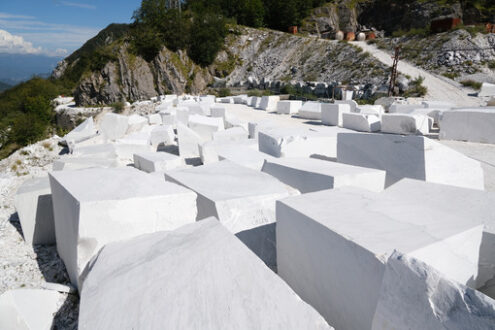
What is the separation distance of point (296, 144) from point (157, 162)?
7.12 feet

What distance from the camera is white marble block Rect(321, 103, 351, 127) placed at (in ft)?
31.4

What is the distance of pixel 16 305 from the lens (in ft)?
7.14

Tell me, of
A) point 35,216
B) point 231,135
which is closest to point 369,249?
point 35,216

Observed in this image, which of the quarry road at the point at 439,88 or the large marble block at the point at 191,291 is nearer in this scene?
the large marble block at the point at 191,291

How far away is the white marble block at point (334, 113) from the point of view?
31.4ft

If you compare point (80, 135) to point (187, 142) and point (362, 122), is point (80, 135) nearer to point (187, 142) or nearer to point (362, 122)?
point (187, 142)

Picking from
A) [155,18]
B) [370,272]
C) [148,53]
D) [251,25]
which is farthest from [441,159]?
[251,25]

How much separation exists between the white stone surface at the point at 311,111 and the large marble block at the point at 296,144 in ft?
20.3

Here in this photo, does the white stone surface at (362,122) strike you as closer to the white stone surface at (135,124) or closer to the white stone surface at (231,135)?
the white stone surface at (231,135)

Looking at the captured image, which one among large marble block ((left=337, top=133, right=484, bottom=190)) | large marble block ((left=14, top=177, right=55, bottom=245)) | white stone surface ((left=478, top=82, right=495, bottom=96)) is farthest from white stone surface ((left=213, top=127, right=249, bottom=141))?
white stone surface ((left=478, top=82, right=495, bottom=96))

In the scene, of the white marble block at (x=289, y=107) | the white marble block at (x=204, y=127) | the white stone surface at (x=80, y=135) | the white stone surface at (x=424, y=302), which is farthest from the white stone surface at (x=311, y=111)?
the white stone surface at (x=424, y=302)

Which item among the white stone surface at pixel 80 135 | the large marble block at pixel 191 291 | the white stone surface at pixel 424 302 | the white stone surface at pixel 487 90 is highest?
the white stone surface at pixel 487 90

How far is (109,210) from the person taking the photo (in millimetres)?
2207

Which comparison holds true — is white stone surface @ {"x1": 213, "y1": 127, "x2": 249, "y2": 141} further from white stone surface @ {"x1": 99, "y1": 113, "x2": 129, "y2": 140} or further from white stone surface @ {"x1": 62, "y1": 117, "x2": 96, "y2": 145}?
white stone surface @ {"x1": 62, "y1": 117, "x2": 96, "y2": 145}
